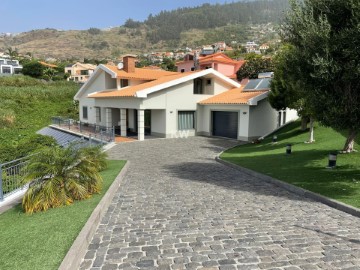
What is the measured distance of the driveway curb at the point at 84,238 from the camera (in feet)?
15.8

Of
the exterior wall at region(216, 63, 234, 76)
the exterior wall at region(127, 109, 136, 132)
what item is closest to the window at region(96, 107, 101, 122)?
the exterior wall at region(127, 109, 136, 132)

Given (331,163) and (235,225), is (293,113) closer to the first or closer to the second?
(331,163)

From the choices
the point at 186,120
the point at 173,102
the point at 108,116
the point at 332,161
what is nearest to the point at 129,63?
the point at 108,116

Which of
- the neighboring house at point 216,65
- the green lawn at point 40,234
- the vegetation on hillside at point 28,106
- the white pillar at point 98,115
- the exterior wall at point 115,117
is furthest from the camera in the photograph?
the neighboring house at point 216,65

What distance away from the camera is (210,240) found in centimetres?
588

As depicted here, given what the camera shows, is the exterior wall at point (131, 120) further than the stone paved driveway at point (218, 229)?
Yes

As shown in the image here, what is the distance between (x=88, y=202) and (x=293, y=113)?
2333 cm

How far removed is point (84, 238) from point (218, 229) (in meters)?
2.67

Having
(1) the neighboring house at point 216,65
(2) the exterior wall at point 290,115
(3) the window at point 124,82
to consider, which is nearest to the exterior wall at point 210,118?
(2) the exterior wall at point 290,115

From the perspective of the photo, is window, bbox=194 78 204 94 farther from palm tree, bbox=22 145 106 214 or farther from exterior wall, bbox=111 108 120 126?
palm tree, bbox=22 145 106 214

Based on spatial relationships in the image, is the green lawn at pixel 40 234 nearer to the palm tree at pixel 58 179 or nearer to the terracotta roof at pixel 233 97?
the palm tree at pixel 58 179

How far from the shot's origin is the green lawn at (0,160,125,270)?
4949mm

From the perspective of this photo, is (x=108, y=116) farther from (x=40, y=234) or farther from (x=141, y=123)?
(x=40, y=234)

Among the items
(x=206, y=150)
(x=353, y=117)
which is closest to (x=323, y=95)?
(x=353, y=117)
